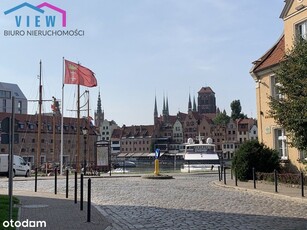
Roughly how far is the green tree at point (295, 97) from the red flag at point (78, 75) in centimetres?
2707

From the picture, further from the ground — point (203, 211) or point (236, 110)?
point (236, 110)

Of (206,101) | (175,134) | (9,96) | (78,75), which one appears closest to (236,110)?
(175,134)

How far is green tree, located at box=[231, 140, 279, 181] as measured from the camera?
2494 cm

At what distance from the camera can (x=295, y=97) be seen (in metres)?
17.8

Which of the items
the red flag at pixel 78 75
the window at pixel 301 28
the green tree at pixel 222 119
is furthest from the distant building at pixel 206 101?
the window at pixel 301 28

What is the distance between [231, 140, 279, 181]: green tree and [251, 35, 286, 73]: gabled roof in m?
6.26

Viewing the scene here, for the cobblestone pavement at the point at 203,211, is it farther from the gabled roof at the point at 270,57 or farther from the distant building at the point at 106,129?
the distant building at the point at 106,129

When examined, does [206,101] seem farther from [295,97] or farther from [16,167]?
[295,97]

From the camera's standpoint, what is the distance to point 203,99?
191500 mm

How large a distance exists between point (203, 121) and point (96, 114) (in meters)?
57.5

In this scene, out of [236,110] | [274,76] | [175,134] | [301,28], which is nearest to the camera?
[301,28]

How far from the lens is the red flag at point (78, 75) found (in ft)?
141

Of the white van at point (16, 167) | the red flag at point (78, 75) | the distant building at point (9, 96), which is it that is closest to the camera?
the white van at point (16, 167)

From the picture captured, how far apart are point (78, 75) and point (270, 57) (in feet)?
64.8
